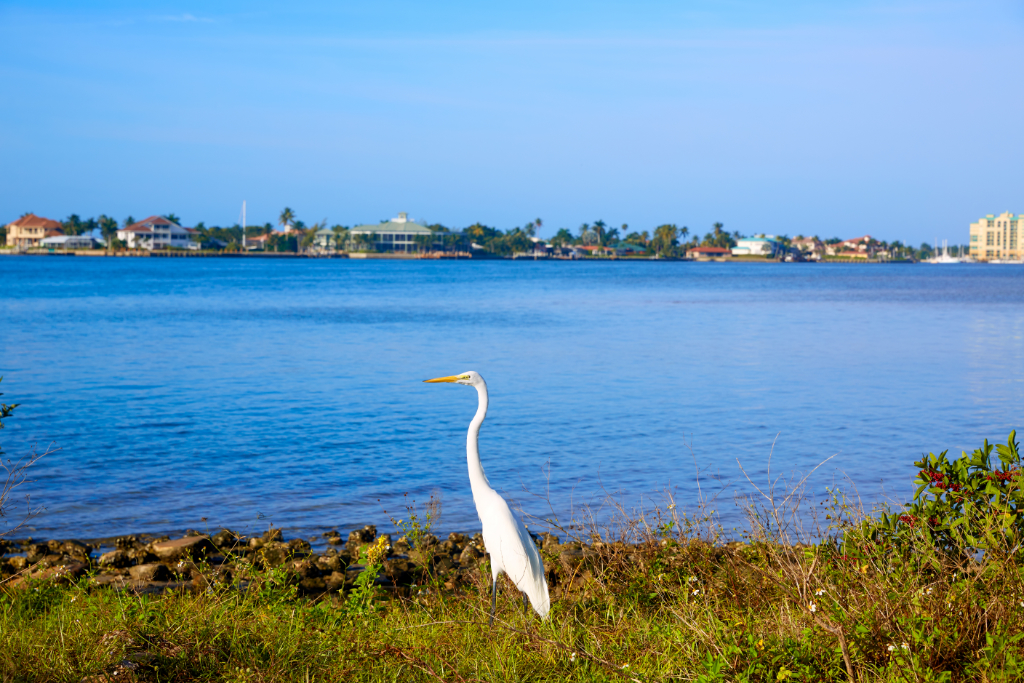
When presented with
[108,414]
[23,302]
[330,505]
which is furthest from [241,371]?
[23,302]

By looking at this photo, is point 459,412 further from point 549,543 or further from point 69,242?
point 69,242

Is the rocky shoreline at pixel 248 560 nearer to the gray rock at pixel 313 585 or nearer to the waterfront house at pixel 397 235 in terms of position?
the gray rock at pixel 313 585

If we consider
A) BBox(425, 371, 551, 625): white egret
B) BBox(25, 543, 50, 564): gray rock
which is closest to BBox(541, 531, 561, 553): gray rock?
BBox(425, 371, 551, 625): white egret

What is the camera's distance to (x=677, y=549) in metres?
6.68

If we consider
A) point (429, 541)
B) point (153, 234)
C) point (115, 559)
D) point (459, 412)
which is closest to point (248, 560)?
point (115, 559)

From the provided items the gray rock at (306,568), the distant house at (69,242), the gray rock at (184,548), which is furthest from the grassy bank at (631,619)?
the distant house at (69,242)

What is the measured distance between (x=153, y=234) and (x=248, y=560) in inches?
7378

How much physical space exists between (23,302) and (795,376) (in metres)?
48.1

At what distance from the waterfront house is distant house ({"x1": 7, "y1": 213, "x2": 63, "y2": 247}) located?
65306 mm

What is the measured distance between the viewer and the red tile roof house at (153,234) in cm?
17812

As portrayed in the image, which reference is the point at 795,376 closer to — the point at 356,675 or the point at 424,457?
the point at 424,457

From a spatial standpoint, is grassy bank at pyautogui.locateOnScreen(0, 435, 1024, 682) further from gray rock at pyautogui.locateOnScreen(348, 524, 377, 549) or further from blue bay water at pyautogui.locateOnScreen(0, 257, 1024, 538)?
blue bay water at pyautogui.locateOnScreen(0, 257, 1024, 538)

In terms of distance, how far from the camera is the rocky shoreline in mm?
6641

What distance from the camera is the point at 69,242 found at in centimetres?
18362
